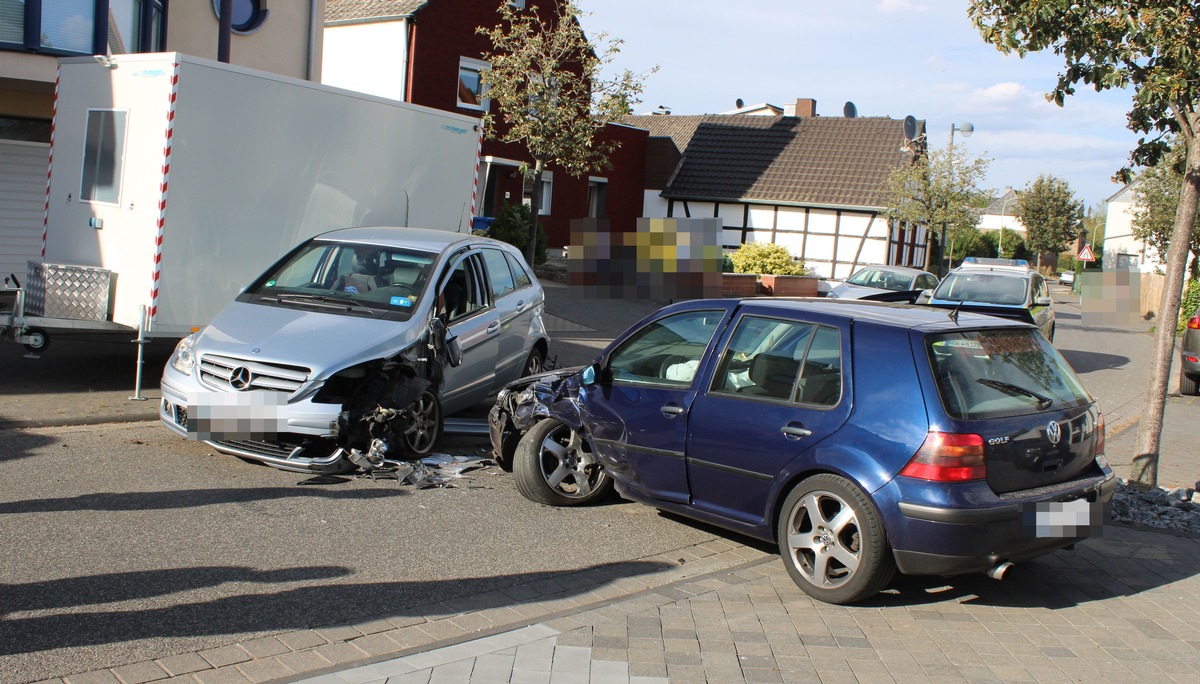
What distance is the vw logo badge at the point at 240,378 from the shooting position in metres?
7.34

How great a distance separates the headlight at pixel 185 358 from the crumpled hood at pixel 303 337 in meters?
0.08

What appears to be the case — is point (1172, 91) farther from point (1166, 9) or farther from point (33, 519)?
point (33, 519)

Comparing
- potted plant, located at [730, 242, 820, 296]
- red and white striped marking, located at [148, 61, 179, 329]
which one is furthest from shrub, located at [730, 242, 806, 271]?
red and white striped marking, located at [148, 61, 179, 329]

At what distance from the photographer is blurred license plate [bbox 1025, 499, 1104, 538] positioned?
525 centimetres

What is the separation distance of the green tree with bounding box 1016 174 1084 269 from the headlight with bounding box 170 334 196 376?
7965 cm

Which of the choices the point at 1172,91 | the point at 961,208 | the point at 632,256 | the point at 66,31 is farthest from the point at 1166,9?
the point at 961,208

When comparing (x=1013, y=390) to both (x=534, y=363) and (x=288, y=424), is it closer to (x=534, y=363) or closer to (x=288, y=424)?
(x=288, y=424)

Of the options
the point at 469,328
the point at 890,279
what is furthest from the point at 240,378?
the point at 890,279

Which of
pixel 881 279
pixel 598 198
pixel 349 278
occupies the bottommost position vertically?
pixel 349 278

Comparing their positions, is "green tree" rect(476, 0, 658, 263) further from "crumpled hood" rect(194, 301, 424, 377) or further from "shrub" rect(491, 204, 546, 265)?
"crumpled hood" rect(194, 301, 424, 377)

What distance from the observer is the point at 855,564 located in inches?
210

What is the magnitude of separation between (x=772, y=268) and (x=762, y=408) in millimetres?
23592

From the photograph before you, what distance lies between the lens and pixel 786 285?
93.2 ft

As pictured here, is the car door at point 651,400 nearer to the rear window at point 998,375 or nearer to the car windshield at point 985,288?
the rear window at point 998,375
